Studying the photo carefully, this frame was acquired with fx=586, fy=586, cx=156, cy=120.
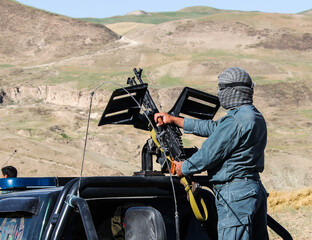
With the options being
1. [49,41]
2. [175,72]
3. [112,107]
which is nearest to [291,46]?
[175,72]

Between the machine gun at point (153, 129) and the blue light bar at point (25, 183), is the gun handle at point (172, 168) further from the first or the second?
the blue light bar at point (25, 183)

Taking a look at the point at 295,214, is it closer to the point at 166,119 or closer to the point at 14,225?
the point at 166,119

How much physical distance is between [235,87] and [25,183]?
161 centimetres

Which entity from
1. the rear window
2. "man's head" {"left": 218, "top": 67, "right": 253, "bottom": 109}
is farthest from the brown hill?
"man's head" {"left": 218, "top": 67, "right": 253, "bottom": 109}

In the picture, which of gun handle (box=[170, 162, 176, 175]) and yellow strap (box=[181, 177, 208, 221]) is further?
gun handle (box=[170, 162, 176, 175])

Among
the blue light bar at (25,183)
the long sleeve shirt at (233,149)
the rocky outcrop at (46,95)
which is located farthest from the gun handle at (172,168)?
the rocky outcrop at (46,95)

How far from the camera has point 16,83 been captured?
4631 centimetres

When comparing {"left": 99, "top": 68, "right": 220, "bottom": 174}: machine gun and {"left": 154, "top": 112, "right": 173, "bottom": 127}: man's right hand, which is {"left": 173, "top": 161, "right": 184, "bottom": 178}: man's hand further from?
{"left": 154, "top": 112, "right": 173, "bottom": 127}: man's right hand

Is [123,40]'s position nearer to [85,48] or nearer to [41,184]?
[85,48]

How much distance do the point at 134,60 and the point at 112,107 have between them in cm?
5336

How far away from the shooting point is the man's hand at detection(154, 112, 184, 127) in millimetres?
4047

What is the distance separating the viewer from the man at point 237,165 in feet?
11.6

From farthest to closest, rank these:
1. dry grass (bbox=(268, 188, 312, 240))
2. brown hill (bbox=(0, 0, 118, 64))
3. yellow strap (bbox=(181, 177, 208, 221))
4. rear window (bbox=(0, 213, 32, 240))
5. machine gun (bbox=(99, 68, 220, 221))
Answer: brown hill (bbox=(0, 0, 118, 64)), dry grass (bbox=(268, 188, 312, 240)), machine gun (bbox=(99, 68, 220, 221)), yellow strap (bbox=(181, 177, 208, 221)), rear window (bbox=(0, 213, 32, 240))

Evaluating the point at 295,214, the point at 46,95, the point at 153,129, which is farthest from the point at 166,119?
the point at 46,95
